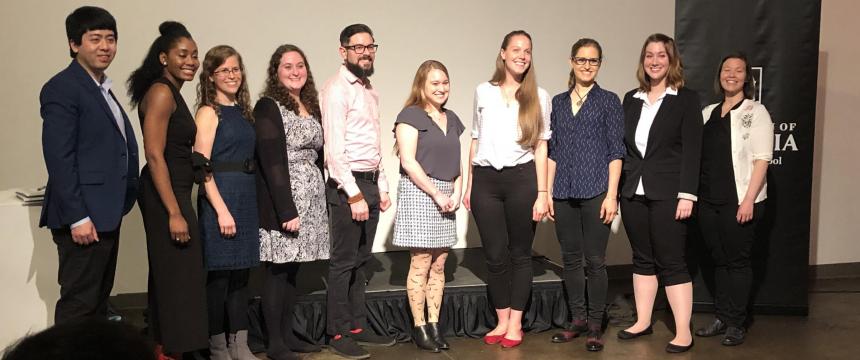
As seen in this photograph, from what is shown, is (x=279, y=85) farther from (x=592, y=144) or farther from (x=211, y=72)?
(x=592, y=144)

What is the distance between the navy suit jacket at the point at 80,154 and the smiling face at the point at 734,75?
2835mm

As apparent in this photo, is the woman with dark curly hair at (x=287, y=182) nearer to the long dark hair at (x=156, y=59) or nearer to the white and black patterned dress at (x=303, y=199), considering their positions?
the white and black patterned dress at (x=303, y=199)

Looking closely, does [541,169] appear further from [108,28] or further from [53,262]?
[53,262]

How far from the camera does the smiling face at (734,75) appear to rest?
13.4 feet

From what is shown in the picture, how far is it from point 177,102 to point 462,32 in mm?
2389

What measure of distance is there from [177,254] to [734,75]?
9.04 feet

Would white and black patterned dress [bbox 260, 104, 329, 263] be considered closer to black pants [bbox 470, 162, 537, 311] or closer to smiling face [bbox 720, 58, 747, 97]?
black pants [bbox 470, 162, 537, 311]

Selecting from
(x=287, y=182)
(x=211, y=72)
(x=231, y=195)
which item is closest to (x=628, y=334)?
(x=287, y=182)

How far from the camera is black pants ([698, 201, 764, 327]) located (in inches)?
163

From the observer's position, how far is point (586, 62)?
3875 millimetres

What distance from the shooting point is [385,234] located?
5277 millimetres

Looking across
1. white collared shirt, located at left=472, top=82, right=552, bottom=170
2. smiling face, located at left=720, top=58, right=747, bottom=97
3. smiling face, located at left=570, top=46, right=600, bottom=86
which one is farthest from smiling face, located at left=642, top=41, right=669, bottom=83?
white collared shirt, located at left=472, top=82, right=552, bottom=170

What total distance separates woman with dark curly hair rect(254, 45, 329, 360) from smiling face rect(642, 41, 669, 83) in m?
1.56

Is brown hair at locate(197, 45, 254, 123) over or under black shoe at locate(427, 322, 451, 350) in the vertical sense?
over
